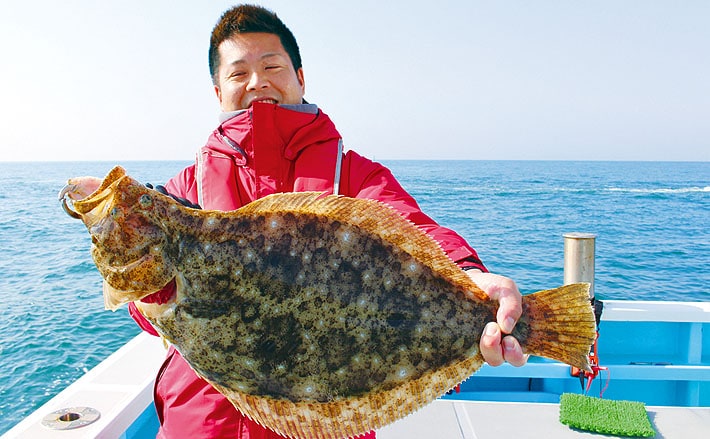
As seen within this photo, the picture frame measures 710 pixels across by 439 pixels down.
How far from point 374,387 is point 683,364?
4921 millimetres

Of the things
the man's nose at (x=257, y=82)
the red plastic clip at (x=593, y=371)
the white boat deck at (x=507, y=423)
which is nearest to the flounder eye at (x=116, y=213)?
the man's nose at (x=257, y=82)

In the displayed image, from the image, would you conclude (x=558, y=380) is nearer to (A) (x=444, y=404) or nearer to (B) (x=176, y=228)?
(A) (x=444, y=404)

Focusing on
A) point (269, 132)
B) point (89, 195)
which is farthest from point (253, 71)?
point (89, 195)

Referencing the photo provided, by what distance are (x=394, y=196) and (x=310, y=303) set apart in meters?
0.79

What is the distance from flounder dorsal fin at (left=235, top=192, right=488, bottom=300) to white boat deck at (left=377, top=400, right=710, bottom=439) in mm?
2534

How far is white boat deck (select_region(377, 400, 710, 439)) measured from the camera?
159 inches

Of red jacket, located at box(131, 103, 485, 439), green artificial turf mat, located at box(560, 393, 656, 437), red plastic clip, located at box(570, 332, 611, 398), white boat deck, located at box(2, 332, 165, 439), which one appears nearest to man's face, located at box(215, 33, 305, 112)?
red jacket, located at box(131, 103, 485, 439)

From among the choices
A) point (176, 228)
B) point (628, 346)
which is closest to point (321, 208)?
point (176, 228)

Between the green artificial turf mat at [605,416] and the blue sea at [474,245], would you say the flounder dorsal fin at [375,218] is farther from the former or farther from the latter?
the blue sea at [474,245]

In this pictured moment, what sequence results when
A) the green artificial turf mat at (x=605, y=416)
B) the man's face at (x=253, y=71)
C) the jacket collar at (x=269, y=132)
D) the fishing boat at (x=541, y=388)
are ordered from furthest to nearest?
1. the green artificial turf mat at (x=605, y=416)
2. the fishing boat at (x=541, y=388)
3. the man's face at (x=253, y=71)
4. the jacket collar at (x=269, y=132)

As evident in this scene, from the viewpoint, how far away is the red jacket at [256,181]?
2.25m

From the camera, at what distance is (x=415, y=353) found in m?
1.93

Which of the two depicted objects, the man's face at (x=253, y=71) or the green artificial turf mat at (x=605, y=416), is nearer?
the man's face at (x=253, y=71)

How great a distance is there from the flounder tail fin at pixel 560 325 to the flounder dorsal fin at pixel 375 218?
0.17 meters
